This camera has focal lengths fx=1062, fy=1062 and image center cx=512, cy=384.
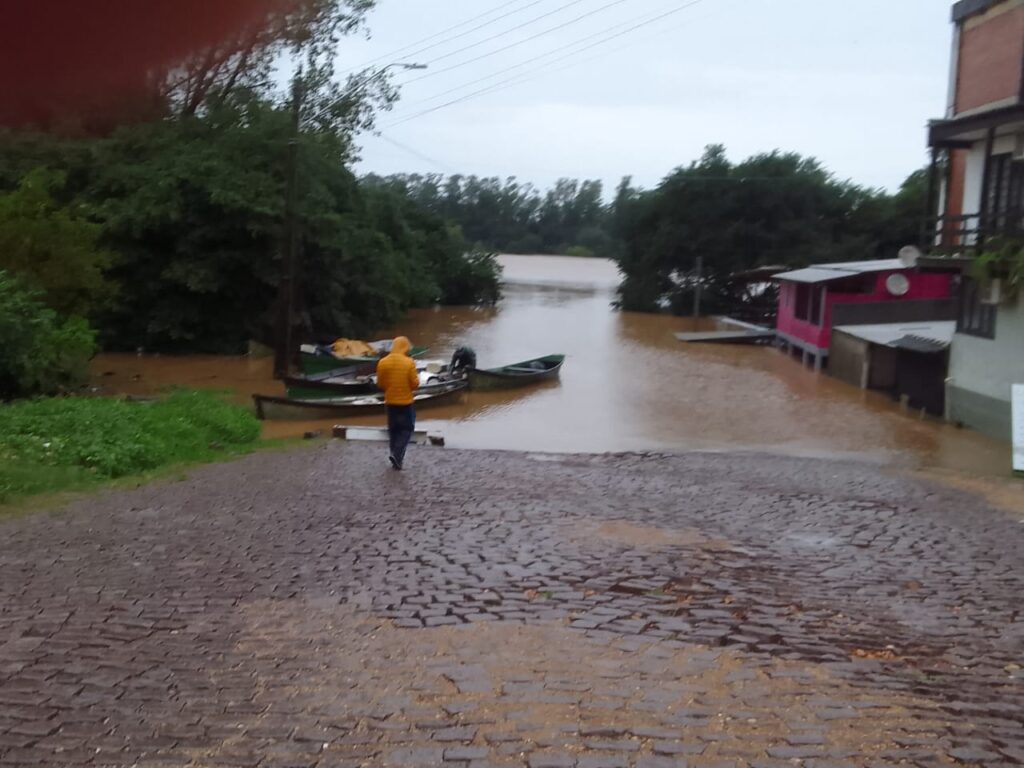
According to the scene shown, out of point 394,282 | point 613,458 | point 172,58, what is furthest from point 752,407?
point 172,58

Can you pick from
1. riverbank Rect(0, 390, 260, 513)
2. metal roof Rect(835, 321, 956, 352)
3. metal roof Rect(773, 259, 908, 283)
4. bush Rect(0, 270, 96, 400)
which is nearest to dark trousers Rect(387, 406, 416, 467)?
riverbank Rect(0, 390, 260, 513)

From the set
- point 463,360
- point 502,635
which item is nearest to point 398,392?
point 502,635

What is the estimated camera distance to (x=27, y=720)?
14.9ft

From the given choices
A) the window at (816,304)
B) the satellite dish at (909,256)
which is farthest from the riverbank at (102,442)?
the window at (816,304)

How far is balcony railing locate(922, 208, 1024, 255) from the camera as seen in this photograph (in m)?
20.1

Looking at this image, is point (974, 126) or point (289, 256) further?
point (289, 256)

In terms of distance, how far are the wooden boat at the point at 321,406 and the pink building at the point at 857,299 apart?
16301 millimetres

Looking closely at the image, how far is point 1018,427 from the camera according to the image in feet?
57.5

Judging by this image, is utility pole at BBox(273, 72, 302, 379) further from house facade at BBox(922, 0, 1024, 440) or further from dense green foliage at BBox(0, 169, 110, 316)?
house facade at BBox(922, 0, 1024, 440)

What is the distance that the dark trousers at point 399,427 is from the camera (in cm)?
1291

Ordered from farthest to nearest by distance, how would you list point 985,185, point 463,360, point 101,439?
point 463,360 < point 985,185 < point 101,439

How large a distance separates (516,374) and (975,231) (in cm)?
1243

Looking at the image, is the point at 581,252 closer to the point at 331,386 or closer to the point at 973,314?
the point at 331,386

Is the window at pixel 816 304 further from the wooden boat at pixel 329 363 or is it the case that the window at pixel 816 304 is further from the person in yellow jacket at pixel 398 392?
the person in yellow jacket at pixel 398 392
